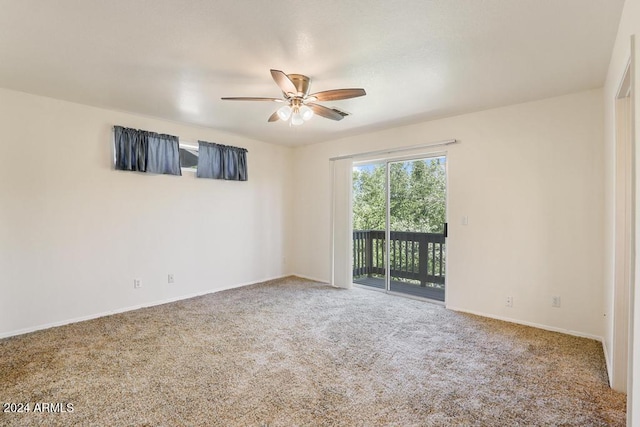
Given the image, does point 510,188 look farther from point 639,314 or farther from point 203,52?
point 203,52

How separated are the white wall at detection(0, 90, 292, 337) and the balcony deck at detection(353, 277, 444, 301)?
2.21 metres

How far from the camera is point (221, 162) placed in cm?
477

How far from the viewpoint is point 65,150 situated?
343 centimetres

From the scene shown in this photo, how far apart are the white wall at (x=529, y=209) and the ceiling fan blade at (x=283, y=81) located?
7.85ft

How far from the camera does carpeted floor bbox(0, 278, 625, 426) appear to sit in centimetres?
192

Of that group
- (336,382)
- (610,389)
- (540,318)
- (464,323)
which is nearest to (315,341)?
(336,382)

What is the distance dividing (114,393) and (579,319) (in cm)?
418

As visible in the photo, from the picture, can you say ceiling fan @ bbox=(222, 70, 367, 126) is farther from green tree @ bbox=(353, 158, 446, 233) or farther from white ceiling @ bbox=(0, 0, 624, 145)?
green tree @ bbox=(353, 158, 446, 233)

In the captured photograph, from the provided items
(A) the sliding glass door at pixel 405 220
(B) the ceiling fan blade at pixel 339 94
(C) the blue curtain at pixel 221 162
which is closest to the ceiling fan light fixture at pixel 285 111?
(B) the ceiling fan blade at pixel 339 94

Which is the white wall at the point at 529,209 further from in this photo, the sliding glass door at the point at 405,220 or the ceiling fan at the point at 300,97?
the ceiling fan at the point at 300,97

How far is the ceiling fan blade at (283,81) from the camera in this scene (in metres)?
2.19

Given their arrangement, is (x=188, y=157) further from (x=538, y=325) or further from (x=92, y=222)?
(x=538, y=325)

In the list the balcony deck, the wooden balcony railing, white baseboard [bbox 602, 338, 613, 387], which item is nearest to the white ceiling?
the wooden balcony railing

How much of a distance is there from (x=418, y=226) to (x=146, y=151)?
3.95 metres
